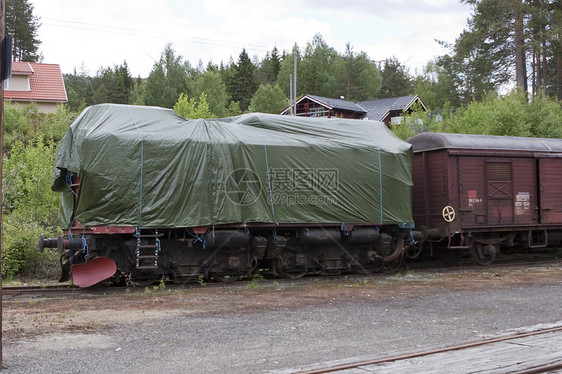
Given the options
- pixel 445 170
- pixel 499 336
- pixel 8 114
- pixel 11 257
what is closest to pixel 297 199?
pixel 445 170

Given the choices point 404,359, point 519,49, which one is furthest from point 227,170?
point 519,49

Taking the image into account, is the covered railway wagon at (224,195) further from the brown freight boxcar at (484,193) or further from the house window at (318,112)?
the house window at (318,112)

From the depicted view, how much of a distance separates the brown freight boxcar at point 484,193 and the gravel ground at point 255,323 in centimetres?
274

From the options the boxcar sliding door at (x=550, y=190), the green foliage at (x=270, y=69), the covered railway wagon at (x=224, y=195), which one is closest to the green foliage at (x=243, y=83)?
the green foliage at (x=270, y=69)

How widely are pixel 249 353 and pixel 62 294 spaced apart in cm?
564

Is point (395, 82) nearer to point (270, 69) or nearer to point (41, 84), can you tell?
point (270, 69)

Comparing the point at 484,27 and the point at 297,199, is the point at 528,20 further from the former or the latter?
the point at 297,199

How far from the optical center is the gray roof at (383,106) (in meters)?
52.1

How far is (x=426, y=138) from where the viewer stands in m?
14.9

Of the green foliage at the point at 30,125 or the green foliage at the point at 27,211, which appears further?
the green foliage at the point at 30,125

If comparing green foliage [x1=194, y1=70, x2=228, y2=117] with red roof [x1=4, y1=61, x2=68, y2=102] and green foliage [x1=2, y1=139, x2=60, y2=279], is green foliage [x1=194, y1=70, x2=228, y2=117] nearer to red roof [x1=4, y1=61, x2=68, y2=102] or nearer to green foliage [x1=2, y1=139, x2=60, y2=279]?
red roof [x1=4, y1=61, x2=68, y2=102]

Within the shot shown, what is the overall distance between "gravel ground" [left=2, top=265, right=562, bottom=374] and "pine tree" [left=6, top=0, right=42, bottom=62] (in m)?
56.4

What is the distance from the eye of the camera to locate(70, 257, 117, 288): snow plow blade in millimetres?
10484

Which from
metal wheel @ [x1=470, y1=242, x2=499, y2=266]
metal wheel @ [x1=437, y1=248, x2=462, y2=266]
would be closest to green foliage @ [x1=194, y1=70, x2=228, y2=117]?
metal wheel @ [x1=437, y1=248, x2=462, y2=266]
